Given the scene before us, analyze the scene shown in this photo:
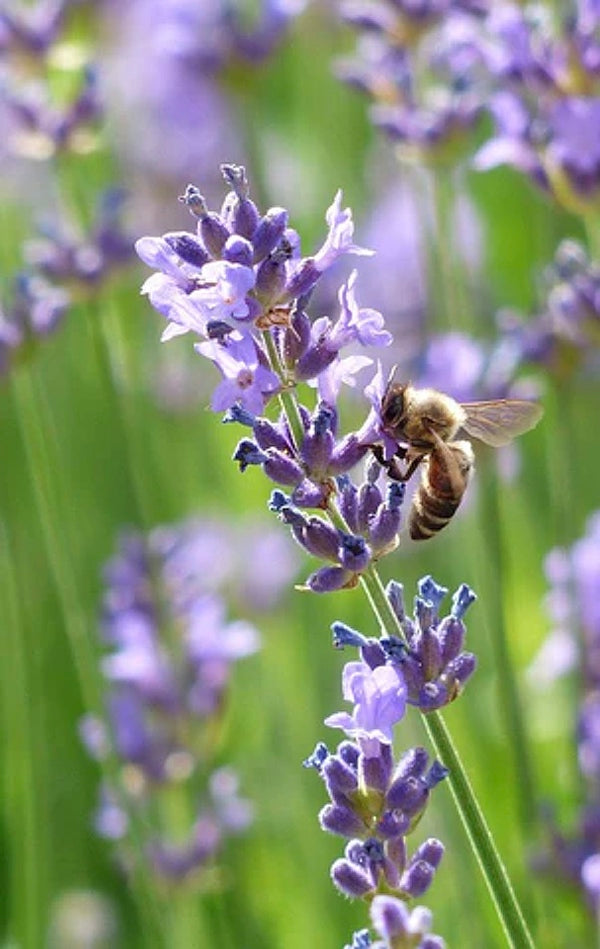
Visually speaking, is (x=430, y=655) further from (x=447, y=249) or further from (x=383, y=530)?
(x=447, y=249)

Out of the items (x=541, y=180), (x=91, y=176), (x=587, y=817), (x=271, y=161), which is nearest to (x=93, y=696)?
(x=587, y=817)

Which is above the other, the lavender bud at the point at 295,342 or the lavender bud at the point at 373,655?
the lavender bud at the point at 295,342

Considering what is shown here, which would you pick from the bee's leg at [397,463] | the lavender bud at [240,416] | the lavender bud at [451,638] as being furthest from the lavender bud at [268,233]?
the lavender bud at [451,638]

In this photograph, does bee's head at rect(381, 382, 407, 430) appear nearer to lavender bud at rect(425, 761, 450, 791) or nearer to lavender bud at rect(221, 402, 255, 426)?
lavender bud at rect(221, 402, 255, 426)

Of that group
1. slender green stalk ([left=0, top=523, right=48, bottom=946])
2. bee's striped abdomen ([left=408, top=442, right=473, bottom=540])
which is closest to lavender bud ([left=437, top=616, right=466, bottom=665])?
bee's striped abdomen ([left=408, top=442, right=473, bottom=540])

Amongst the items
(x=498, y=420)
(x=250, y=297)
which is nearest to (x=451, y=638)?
(x=250, y=297)

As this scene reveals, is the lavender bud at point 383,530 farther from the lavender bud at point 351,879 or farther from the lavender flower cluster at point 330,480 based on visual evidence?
the lavender bud at point 351,879
